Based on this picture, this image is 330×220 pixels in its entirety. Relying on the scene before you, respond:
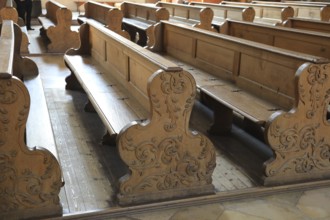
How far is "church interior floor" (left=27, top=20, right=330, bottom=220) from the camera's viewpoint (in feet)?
7.79

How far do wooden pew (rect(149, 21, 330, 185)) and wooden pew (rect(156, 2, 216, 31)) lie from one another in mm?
2506

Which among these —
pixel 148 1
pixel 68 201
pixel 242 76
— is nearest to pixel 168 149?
pixel 68 201

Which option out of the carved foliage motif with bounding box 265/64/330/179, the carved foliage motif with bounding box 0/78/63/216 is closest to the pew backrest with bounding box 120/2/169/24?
the carved foliage motif with bounding box 265/64/330/179

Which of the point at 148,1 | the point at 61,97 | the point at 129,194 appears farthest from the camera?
the point at 148,1

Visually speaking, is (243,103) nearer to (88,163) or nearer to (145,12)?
(88,163)

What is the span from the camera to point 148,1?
46.6 ft

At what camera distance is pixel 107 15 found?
6707 millimetres

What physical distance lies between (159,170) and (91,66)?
2.07m

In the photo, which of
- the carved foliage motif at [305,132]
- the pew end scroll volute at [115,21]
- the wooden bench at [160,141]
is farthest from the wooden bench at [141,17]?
the carved foliage motif at [305,132]

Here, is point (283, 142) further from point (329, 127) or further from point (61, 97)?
point (61, 97)

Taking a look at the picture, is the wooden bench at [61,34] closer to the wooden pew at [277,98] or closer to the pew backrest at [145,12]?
the pew backrest at [145,12]

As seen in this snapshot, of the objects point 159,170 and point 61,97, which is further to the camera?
point 61,97

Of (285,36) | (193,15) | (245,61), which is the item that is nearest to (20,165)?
(245,61)

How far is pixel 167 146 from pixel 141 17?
5.61 m
